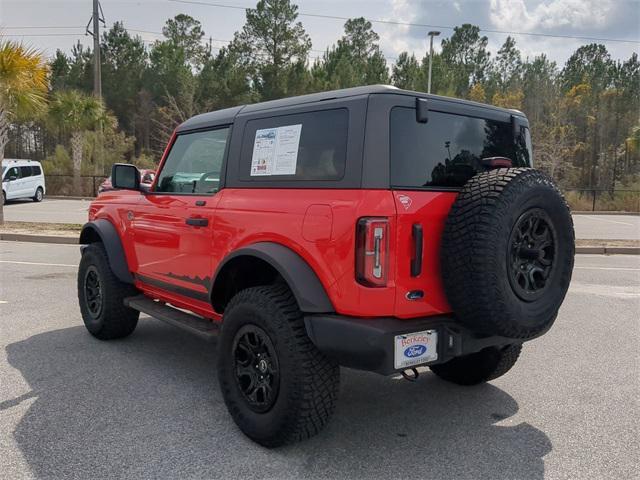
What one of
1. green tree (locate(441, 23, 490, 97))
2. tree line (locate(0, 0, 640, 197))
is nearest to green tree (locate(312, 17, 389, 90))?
tree line (locate(0, 0, 640, 197))

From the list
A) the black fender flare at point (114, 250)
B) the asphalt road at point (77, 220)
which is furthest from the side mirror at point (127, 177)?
the asphalt road at point (77, 220)

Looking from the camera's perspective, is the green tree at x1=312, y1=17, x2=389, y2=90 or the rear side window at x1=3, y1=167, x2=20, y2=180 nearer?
the rear side window at x1=3, y1=167, x2=20, y2=180

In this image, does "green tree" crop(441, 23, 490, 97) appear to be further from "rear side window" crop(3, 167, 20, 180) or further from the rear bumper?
the rear bumper

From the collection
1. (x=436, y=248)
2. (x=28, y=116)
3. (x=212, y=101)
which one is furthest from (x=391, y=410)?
(x=212, y=101)

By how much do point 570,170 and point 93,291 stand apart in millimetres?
45043

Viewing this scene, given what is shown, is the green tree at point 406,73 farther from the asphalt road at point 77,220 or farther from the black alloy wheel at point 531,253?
the black alloy wheel at point 531,253

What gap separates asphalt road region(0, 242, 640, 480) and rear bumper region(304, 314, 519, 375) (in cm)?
62

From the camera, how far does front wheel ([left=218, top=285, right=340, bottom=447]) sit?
291 centimetres

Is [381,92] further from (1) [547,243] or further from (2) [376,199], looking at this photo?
(1) [547,243]

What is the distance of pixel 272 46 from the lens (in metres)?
40.4

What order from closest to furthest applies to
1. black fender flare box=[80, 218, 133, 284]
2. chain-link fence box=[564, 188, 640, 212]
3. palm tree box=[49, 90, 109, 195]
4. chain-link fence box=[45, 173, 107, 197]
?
1. black fender flare box=[80, 218, 133, 284]
2. chain-link fence box=[564, 188, 640, 212]
3. palm tree box=[49, 90, 109, 195]
4. chain-link fence box=[45, 173, 107, 197]

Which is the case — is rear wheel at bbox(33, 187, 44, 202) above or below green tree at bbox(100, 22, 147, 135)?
below

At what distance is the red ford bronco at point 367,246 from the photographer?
2789 millimetres

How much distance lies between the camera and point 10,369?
434 centimetres
